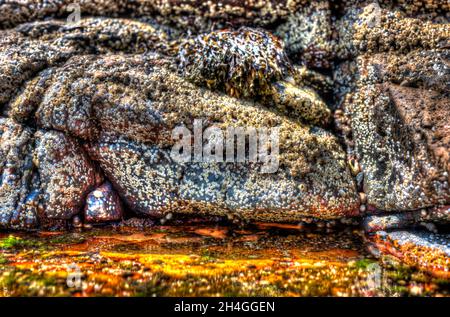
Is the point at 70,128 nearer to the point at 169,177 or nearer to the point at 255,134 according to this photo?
the point at 169,177

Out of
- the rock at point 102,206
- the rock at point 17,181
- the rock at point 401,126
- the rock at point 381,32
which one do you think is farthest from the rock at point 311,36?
the rock at point 17,181

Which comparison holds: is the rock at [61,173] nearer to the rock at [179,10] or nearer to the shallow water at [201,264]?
the shallow water at [201,264]

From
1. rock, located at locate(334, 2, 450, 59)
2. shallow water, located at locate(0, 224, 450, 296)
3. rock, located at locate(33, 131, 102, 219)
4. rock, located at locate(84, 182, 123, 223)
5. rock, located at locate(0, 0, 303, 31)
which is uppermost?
rock, located at locate(0, 0, 303, 31)

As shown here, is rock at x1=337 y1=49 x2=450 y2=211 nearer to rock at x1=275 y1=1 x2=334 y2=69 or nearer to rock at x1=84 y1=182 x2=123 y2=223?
rock at x1=275 y1=1 x2=334 y2=69

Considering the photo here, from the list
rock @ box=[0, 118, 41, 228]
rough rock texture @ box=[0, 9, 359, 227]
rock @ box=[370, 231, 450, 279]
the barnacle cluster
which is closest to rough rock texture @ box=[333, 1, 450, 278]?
rock @ box=[370, 231, 450, 279]

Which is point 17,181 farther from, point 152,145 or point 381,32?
point 381,32

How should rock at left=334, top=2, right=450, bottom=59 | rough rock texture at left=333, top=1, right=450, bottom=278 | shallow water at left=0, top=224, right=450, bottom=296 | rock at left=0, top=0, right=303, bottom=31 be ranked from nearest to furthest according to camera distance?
1. shallow water at left=0, top=224, right=450, bottom=296
2. rough rock texture at left=333, top=1, right=450, bottom=278
3. rock at left=334, top=2, right=450, bottom=59
4. rock at left=0, top=0, right=303, bottom=31
